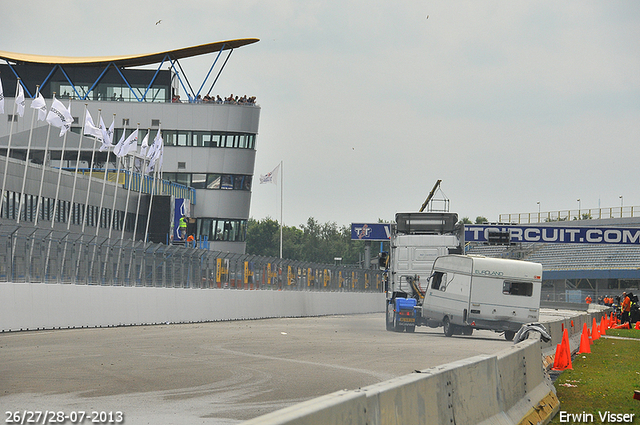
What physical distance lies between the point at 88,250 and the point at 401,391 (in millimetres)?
21793

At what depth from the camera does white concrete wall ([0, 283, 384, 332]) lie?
2278 centimetres

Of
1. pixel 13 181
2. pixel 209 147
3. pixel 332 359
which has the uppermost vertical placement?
pixel 209 147

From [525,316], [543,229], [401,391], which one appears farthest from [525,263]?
[543,229]

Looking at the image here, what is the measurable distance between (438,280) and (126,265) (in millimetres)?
9931

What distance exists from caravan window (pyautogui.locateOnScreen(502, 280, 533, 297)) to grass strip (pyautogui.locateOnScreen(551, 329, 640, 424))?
207 inches

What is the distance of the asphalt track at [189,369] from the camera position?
9953 mm

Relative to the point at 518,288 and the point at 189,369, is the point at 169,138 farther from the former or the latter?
the point at 189,369

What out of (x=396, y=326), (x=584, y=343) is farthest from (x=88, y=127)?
(x=584, y=343)

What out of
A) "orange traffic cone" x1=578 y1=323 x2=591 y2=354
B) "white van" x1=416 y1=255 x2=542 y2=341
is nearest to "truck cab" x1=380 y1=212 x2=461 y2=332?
"white van" x1=416 y1=255 x2=542 y2=341

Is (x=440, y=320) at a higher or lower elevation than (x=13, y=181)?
lower

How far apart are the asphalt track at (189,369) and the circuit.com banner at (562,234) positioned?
5463 cm

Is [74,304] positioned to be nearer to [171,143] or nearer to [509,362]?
[509,362]

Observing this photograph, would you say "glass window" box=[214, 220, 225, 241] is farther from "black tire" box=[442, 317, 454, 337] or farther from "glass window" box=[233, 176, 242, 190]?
"black tire" box=[442, 317, 454, 337]

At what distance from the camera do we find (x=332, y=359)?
16.8 m
